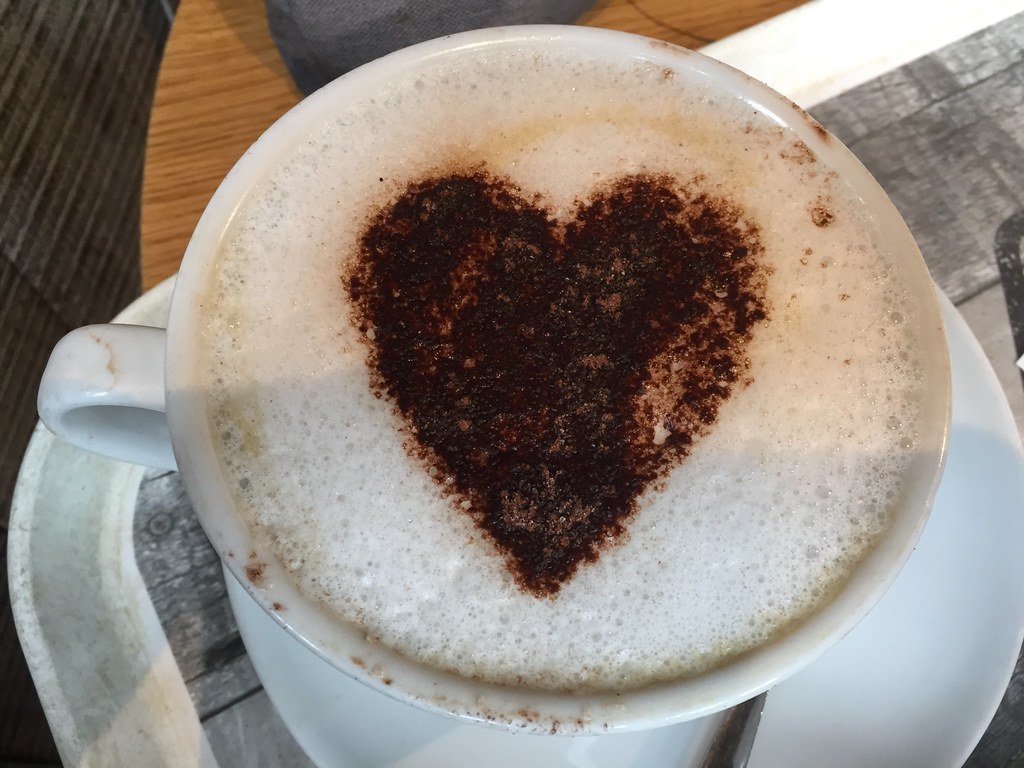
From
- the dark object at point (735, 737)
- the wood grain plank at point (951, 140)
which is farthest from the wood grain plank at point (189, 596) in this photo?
the wood grain plank at point (951, 140)

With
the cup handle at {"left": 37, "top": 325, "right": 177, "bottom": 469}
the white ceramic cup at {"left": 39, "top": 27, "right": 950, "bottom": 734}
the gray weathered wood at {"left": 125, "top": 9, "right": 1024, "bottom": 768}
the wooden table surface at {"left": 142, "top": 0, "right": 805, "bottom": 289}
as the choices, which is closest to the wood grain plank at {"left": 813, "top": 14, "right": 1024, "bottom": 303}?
the gray weathered wood at {"left": 125, "top": 9, "right": 1024, "bottom": 768}

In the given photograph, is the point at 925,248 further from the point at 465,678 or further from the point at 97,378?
the point at 97,378

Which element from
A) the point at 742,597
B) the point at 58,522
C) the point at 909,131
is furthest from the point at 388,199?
the point at 909,131

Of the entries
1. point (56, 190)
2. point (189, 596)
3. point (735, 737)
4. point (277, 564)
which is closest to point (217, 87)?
point (56, 190)

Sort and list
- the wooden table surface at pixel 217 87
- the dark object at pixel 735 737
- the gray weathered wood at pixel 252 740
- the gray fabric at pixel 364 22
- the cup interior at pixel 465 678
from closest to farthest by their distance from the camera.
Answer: the cup interior at pixel 465 678
the dark object at pixel 735 737
the gray weathered wood at pixel 252 740
the gray fabric at pixel 364 22
the wooden table surface at pixel 217 87

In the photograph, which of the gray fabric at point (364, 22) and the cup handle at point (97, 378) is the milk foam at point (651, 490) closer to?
the cup handle at point (97, 378)

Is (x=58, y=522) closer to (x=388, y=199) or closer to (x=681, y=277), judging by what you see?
(x=388, y=199)
